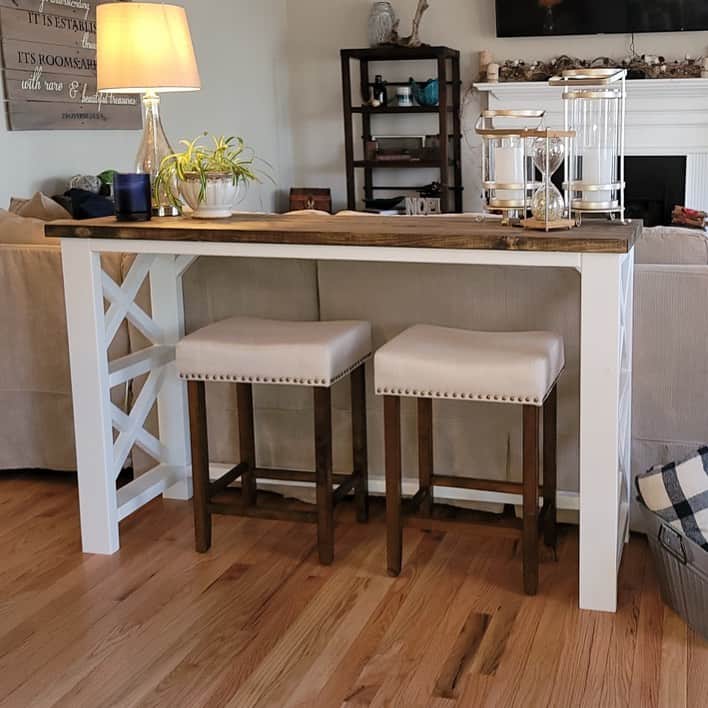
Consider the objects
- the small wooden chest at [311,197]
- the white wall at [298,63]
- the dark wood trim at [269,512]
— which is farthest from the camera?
the small wooden chest at [311,197]

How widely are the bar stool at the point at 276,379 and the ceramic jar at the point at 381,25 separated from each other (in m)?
4.32

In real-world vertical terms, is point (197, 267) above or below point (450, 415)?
above

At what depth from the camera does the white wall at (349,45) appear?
6.75m

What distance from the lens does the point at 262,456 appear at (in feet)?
10.6

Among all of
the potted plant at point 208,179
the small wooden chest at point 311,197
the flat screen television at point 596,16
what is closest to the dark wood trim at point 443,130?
the flat screen television at point 596,16

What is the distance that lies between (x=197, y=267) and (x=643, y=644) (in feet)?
5.44

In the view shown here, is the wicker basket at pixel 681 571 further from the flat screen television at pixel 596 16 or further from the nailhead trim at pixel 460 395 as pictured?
the flat screen television at pixel 596 16

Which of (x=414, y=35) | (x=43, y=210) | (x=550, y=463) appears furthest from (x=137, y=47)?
(x=414, y=35)

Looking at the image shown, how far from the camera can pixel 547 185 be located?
2.46 m

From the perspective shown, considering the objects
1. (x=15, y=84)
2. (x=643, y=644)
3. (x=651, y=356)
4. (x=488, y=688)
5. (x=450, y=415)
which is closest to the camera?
(x=488, y=688)

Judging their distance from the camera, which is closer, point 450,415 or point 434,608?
point 434,608

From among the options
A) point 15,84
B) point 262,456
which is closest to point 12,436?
point 262,456

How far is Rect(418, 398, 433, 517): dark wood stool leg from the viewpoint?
2766mm

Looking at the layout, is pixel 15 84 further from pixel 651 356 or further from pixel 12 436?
pixel 651 356
